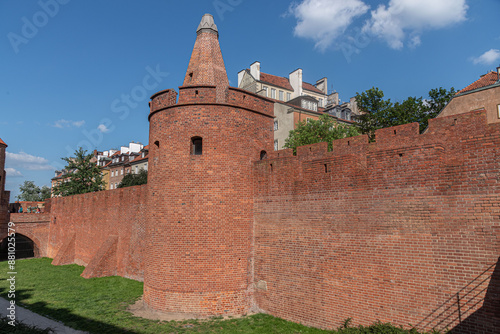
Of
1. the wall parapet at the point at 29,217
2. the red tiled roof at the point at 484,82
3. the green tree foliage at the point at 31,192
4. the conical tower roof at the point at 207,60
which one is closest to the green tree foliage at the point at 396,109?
the red tiled roof at the point at 484,82

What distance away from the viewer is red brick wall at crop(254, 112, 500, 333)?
6.97 meters

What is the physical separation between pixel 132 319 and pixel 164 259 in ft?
6.66

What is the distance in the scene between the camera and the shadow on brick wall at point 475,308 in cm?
657

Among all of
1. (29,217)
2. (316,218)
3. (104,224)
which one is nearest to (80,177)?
(29,217)

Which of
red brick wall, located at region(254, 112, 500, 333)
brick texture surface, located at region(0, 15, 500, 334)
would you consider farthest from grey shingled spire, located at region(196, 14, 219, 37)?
red brick wall, located at region(254, 112, 500, 333)

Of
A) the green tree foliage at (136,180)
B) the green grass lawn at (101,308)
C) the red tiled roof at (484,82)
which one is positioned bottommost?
the green grass lawn at (101,308)

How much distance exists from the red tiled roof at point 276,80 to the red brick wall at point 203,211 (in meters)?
32.2

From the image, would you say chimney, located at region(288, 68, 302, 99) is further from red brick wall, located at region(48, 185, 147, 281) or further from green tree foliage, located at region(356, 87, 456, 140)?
red brick wall, located at region(48, 185, 147, 281)

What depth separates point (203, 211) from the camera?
11242 mm

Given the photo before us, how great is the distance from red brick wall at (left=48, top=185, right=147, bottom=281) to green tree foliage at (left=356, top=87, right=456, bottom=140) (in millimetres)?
17662

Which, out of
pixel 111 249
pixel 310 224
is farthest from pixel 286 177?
pixel 111 249

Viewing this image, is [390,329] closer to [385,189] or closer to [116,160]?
[385,189]

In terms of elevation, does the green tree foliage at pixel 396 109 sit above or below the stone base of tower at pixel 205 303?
above

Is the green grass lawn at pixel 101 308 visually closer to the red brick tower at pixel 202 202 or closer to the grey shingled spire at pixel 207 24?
the red brick tower at pixel 202 202
